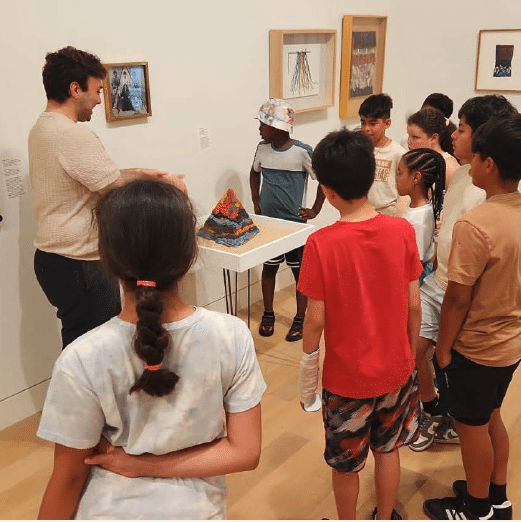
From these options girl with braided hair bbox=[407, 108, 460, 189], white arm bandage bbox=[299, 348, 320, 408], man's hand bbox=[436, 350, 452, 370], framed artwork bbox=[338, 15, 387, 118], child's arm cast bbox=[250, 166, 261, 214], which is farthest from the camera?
framed artwork bbox=[338, 15, 387, 118]

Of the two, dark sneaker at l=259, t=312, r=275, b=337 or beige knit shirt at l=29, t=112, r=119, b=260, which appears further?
dark sneaker at l=259, t=312, r=275, b=337

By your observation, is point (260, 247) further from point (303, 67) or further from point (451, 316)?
point (303, 67)

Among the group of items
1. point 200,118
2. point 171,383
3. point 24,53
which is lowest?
point 171,383

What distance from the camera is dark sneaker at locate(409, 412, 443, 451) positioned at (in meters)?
2.65

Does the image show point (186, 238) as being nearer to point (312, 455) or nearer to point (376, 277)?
Result: point (376, 277)

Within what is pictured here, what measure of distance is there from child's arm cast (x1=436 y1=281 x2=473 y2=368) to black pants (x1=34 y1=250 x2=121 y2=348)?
1419 millimetres

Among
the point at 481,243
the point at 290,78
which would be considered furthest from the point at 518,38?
the point at 481,243

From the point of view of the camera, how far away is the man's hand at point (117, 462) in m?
1.09

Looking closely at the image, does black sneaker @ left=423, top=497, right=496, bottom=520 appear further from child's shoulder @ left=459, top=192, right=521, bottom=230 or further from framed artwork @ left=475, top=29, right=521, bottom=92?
framed artwork @ left=475, top=29, right=521, bottom=92

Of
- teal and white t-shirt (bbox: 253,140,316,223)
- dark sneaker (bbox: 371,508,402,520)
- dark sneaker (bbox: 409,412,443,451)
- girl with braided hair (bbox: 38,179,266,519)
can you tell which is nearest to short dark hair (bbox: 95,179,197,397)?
girl with braided hair (bbox: 38,179,266,519)

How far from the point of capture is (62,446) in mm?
1063

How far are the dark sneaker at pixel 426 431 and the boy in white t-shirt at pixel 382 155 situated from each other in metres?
1.31

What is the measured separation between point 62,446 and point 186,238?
447 millimetres

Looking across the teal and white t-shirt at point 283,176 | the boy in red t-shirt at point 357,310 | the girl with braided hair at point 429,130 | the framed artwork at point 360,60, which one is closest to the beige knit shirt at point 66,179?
the boy in red t-shirt at point 357,310
